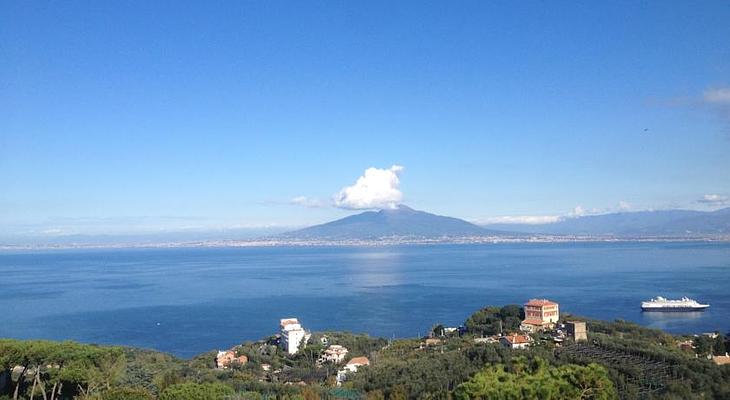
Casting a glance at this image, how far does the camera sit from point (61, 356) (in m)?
12.6

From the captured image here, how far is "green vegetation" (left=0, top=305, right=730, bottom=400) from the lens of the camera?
9.53 m

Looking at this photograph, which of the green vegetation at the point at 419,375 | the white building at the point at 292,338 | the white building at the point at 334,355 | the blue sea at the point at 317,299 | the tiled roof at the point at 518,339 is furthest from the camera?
the blue sea at the point at 317,299

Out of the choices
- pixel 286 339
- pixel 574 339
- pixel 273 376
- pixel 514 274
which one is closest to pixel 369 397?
pixel 273 376

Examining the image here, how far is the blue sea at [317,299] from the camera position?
103ft

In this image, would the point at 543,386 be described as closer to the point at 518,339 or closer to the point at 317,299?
the point at 518,339

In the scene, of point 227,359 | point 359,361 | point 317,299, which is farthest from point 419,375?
point 317,299

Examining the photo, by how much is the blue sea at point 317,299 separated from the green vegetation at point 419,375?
11.2 meters

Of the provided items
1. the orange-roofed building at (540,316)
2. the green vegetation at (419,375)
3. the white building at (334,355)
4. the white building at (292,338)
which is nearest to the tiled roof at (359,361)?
the green vegetation at (419,375)

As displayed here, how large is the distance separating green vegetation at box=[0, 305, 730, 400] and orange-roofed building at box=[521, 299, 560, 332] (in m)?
2.49

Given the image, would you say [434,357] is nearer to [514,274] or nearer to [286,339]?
[286,339]

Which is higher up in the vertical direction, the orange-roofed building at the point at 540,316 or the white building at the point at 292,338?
the orange-roofed building at the point at 540,316

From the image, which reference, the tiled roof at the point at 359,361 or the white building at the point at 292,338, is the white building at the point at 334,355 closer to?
the tiled roof at the point at 359,361

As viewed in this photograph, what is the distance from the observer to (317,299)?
43.8 m

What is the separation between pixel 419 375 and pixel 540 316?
1025 centimetres
